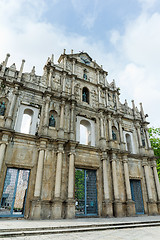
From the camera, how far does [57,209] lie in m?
9.80

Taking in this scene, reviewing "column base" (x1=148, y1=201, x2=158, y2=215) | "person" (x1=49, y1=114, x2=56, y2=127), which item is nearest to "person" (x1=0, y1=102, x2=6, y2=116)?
"person" (x1=49, y1=114, x2=56, y2=127)

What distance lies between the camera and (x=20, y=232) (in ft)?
17.4

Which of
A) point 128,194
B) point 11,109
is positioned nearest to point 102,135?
point 128,194

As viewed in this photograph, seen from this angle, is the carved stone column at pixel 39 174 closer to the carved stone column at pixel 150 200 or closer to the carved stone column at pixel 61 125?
the carved stone column at pixel 61 125

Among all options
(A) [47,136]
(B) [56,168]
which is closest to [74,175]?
(B) [56,168]

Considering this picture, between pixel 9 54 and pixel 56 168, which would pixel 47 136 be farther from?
pixel 9 54

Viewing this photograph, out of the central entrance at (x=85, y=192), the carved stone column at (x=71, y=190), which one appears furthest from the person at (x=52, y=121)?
Result: the central entrance at (x=85, y=192)

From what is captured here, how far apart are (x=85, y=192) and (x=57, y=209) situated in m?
2.64

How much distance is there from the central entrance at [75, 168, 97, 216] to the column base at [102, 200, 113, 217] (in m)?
0.67

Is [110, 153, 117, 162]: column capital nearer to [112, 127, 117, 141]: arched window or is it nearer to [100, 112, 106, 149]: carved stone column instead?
[100, 112, 106, 149]: carved stone column

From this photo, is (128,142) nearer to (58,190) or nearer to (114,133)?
(114,133)

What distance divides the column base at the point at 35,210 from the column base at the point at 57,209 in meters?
0.86

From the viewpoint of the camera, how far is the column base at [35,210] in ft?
29.8

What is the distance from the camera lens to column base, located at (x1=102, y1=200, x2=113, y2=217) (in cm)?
1133
